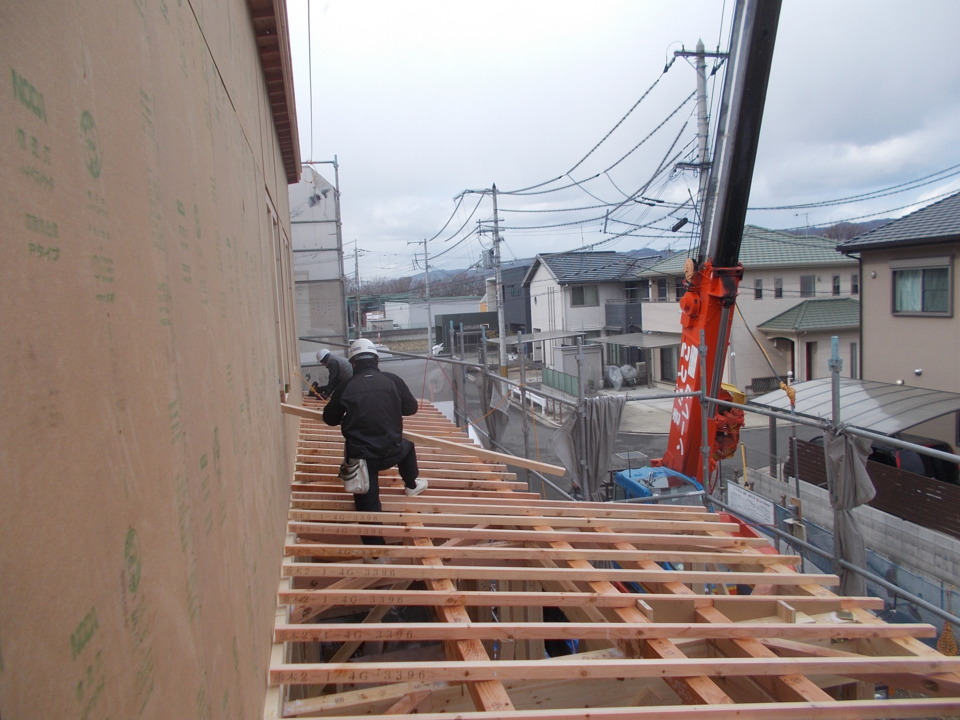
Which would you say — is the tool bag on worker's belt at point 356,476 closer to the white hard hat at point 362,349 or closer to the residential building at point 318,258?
the white hard hat at point 362,349

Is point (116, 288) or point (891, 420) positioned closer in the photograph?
point (116, 288)

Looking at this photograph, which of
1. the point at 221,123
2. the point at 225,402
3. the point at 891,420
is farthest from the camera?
the point at 891,420

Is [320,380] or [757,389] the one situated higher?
[320,380]

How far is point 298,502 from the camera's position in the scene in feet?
17.3

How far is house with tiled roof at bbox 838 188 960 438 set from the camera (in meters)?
14.4

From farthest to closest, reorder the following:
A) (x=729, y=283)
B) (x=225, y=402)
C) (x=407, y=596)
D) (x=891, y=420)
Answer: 1. (x=891, y=420)
2. (x=729, y=283)
3. (x=407, y=596)
4. (x=225, y=402)

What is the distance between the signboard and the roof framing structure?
4.13 meters

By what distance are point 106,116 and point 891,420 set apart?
506 inches

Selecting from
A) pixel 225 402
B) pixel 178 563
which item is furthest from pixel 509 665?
pixel 178 563

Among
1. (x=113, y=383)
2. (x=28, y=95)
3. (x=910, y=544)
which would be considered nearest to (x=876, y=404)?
(x=910, y=544)

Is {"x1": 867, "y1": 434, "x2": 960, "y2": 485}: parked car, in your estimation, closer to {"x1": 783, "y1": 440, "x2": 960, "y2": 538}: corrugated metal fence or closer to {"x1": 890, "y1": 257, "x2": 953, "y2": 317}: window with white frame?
{"x1": 783, "y1": 440, "x2": 960, "y2": 538}: corrugated metal fence

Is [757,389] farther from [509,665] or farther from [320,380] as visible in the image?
[509,665]

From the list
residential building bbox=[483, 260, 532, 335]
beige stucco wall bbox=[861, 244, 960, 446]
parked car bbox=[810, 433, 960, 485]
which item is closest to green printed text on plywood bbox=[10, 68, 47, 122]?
parked car bbox=[810, 433, 960, 485]

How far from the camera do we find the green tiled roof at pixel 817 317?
25.2 meters
